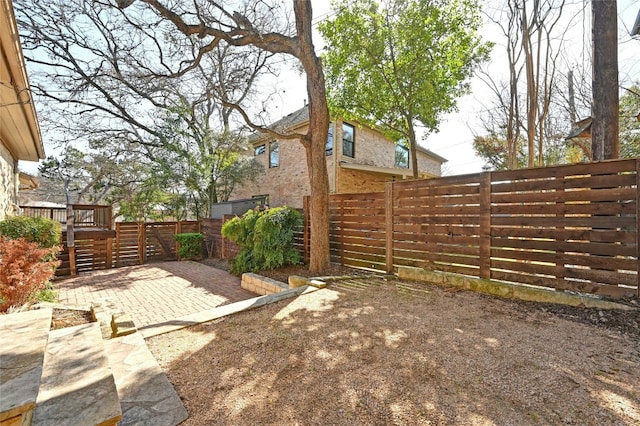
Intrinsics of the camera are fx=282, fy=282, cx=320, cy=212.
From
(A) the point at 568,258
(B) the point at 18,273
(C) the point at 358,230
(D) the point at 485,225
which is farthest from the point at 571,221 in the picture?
(B) the point at 18,273

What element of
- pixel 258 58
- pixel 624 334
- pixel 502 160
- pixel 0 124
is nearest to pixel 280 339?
pixel 624 334

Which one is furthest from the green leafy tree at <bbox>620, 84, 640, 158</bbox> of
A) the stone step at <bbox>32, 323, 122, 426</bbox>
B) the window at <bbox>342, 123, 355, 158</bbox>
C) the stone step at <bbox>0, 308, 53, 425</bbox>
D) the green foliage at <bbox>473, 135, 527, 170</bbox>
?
the stone step at <bbox>0, 308, 53, 425</bbox>

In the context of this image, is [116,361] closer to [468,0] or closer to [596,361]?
[596,361]

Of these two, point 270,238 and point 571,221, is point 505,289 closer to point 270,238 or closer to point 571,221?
point 571,221

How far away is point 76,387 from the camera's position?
1833 mm

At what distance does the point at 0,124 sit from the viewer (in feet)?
16.0

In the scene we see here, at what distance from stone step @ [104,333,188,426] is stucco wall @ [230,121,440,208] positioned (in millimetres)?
9361

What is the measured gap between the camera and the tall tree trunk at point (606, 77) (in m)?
4.24

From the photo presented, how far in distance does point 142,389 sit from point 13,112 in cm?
509

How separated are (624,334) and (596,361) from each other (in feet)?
2.91

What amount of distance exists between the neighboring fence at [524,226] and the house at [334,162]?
19.7ft

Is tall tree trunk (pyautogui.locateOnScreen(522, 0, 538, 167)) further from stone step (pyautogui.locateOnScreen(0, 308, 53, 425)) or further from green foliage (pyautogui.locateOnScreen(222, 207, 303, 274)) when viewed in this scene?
stone step (pyautogui.locateOnScreen(0, 308, 53, 425))

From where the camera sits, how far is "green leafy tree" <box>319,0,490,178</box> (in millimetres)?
7699

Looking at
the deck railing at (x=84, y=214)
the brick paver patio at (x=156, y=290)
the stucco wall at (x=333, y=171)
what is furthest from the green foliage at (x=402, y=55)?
the deck railing at (x=84, y=214)
